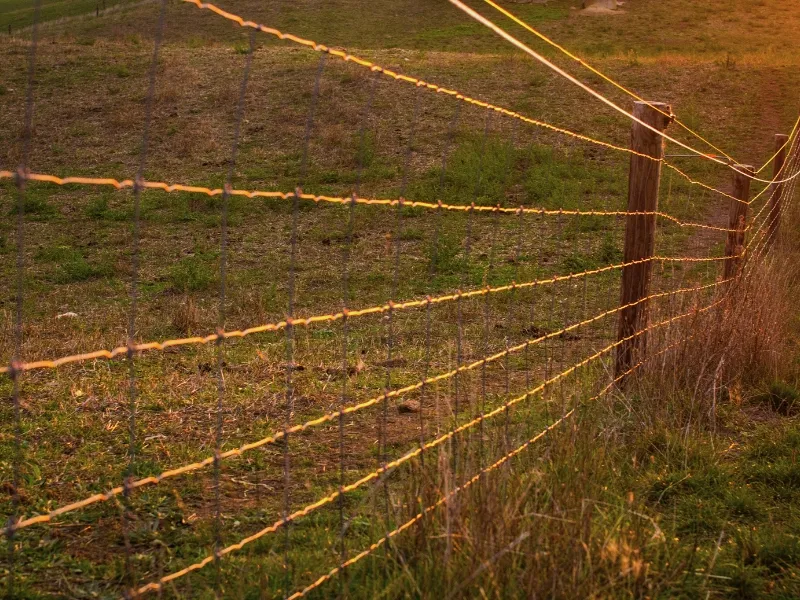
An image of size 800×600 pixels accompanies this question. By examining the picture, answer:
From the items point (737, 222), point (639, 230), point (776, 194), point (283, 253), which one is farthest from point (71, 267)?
point (776, 194)

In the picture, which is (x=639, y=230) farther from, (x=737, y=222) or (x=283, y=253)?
(x=283, y=253)

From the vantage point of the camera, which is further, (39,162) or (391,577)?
(39,162)

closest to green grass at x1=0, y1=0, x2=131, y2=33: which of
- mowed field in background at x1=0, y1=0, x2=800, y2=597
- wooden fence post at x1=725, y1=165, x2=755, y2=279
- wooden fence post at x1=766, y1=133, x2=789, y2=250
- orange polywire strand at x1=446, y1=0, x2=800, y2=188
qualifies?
mowed field in background at x1=0, y1=0, x2=800, y2=597

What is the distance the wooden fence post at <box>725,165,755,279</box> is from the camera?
7.06m

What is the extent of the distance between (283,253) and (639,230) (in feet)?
19.7

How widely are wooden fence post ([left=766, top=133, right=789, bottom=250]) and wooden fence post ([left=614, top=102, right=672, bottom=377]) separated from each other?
12.2ft

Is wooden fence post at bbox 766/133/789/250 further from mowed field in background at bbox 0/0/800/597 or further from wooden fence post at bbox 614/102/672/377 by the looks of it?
wooden fence post at bbox 614/102/672/377

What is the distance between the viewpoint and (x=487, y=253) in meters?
10.9

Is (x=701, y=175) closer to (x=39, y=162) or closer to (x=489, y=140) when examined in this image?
(x=489, y=140)

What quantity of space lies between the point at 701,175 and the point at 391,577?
12.7m

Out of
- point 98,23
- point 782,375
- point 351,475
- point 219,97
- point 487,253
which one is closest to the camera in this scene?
point 351,475

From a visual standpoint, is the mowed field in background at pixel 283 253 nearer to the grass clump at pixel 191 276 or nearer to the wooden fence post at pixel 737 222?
the grass clump at pixel 191 276

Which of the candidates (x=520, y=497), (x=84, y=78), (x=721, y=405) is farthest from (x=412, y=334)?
(x=84, y=78)

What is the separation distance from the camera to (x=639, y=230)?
17.7 feet
